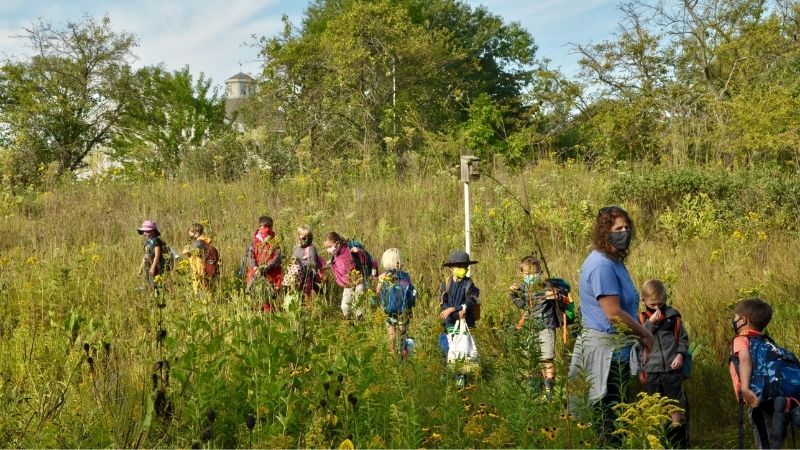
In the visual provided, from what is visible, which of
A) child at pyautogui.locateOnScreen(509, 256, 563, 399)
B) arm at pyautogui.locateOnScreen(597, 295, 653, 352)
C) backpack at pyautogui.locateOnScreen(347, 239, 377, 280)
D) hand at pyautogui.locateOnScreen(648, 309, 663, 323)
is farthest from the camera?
backpack at pyautogui.locateOnScreen(347, 239, 377, 280)

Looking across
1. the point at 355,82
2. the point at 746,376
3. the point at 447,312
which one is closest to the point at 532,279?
the point at 447,312

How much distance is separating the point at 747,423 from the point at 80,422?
13.4 ft

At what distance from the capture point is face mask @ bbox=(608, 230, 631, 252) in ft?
13.9

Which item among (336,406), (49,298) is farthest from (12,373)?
(336,406)

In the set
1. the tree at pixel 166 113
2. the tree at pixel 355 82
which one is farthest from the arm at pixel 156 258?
the tree at pixel 166 113

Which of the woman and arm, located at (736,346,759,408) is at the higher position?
the woman

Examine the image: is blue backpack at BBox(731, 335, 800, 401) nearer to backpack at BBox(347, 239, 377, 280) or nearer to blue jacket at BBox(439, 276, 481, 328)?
blue jacket at BBox(439, 276, 481, 328)

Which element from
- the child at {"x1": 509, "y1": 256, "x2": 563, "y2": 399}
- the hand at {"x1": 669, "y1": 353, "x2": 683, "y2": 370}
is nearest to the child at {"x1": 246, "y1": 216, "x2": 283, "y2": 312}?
the child at {"x1": 509, "y1": 256, "x2": 563, "y2": 399}

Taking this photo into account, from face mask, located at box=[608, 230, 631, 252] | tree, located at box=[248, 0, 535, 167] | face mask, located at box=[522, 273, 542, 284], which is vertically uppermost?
tree, located at box=[248, 0, 535, 167]

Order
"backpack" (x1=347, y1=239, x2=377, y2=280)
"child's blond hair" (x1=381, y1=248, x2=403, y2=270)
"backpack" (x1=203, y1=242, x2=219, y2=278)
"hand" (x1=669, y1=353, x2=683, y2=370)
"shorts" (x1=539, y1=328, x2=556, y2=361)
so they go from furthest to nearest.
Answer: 1. "backpack" (x1=347, y1=239, x2=377, y2=280)
2. "backpack" (x1=203, y1=242, x2=219, y2=278)
3. "child's blond hair" (x1=381, y1=248, x2=403, y2=270)
4. "shorts" (x1=539, y1=328, x2=556, y2=361)
5. "hand" (x1=669, y1=353, x2=683, y2=370)

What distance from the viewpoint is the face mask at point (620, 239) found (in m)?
4.24

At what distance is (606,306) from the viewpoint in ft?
13.6

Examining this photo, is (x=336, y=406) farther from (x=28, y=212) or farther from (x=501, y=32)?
(x=501, y=32)

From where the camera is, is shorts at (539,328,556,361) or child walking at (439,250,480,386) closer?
shorts at (539,328,556,361)
